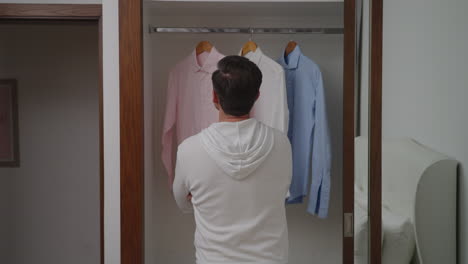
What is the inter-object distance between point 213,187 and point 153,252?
0.37 metres

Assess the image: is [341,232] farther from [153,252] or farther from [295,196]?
[153,252]

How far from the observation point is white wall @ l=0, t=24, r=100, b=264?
3504 mm

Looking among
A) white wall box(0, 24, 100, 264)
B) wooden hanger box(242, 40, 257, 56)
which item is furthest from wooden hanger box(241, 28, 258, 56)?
white wall box(0, 24, 100, 264)

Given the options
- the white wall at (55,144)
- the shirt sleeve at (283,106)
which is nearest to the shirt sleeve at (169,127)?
the shirt sleeve at (283,106)

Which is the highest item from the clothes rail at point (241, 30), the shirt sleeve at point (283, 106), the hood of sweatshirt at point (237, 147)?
the clothes rail at point (241, 30)

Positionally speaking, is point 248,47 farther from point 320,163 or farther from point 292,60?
point 320,163

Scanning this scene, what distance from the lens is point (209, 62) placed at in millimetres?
1399

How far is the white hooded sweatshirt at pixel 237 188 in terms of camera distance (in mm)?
1247

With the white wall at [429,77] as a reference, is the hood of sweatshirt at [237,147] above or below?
below

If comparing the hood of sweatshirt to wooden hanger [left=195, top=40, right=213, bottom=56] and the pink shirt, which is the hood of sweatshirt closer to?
the pink shirt

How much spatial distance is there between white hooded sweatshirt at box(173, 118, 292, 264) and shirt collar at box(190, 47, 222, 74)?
0.19m

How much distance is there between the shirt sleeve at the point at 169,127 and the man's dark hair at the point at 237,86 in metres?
0.22

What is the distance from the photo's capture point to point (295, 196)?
145 cm

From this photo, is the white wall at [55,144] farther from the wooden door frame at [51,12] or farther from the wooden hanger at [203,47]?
the wooden hanger at [203,47]
